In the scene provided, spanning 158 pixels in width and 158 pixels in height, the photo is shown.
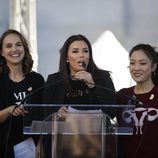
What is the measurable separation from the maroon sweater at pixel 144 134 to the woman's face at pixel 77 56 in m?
0.25

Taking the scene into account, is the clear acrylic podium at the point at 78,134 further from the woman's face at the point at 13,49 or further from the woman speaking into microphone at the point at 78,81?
the woman's face at the point at 13,49

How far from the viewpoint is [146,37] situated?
4.32 meters

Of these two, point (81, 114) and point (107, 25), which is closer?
point (81, 114)

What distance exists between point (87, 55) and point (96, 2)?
6.52 ft

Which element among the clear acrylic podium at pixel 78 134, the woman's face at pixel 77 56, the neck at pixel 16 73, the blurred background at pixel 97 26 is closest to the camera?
the clear acrylic podium at pixel 78 134

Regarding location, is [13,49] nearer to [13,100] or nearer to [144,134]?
[13,100]

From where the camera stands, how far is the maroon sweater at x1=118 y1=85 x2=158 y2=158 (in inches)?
91.0

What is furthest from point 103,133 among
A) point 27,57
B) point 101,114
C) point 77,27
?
point 77,27

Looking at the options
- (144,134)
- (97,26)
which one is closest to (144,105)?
(144,134)

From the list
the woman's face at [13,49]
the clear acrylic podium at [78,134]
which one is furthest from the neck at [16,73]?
the clear acrylic podium at [78,134]

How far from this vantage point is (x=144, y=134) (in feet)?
7.75

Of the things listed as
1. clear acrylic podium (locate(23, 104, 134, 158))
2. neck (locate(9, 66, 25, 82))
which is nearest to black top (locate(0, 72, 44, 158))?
neck (locate(9, 66, 25, 82))

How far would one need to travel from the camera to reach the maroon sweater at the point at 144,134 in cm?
231

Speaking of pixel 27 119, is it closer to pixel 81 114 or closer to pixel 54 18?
pixel 81 114
